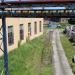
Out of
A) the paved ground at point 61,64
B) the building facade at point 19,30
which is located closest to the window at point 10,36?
the building facade at point 19,30

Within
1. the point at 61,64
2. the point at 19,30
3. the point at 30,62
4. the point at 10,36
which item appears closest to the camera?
the point at 30,62

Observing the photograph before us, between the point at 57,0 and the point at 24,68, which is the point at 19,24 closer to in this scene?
the point at 24,68

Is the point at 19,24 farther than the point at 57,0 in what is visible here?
Yes

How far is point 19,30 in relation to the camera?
3606 cm

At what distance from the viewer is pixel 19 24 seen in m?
36.2

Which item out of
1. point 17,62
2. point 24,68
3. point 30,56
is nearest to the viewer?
point 24,68

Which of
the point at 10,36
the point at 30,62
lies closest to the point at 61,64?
the point at 30,62

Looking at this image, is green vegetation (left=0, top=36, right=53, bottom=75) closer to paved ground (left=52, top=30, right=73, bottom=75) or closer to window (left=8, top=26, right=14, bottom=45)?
paved ground (left=52, top=30, right=73, bottom=75)

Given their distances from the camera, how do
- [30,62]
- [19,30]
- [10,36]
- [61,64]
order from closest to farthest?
[30,62] < [61,64] < [10,36] < [19,30]

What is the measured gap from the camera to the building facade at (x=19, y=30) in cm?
3162

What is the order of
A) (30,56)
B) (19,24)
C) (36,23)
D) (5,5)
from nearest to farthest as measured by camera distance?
(5,5)
(30,56)
(19,24)
(36,23)

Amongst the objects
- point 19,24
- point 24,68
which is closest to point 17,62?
point 24,68

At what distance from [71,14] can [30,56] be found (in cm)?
1446

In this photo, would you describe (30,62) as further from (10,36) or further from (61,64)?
(10,36)
